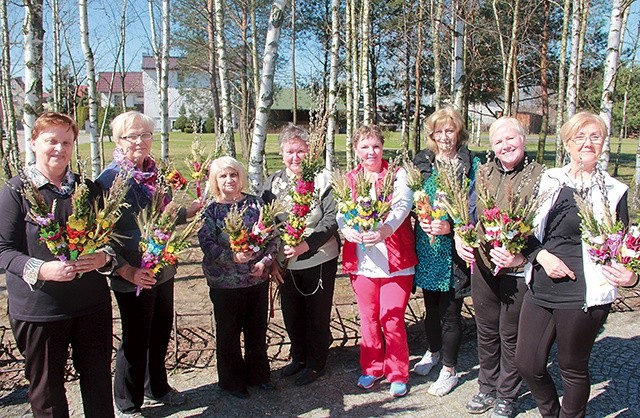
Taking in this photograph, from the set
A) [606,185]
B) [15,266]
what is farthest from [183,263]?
[606,185]

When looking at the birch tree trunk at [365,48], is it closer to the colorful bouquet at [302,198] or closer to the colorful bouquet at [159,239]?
the colorful bouquet at [302,198]

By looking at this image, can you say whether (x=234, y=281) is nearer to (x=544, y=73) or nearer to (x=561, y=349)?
(x=561, y=349)

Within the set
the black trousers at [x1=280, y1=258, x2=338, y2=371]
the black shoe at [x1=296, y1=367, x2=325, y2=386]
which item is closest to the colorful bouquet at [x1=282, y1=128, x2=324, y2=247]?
the black trousers at [x1=280, y1=258, x2=338, y2=371]

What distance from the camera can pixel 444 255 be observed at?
3.74 meters

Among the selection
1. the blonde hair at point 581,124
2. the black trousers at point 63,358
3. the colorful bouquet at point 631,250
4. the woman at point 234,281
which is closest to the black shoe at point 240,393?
the woman at point 234,281

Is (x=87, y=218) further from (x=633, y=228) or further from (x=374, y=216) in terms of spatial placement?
(x=633, y=228)

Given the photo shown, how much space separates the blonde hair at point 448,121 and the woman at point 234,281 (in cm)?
136

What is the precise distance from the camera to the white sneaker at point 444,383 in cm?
375

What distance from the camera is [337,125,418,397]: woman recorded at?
3641 mm

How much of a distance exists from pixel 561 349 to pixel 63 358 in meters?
2.82

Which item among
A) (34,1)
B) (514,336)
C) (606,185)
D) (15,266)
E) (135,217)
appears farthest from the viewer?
(34,1)

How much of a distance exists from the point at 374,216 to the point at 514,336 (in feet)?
4.01

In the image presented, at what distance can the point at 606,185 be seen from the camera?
2.82m

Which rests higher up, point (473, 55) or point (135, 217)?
point (473, 55)
